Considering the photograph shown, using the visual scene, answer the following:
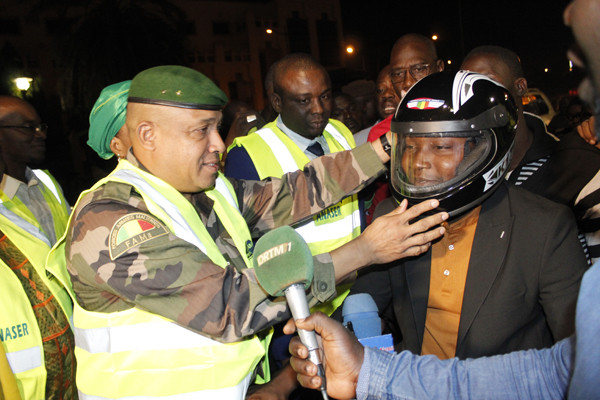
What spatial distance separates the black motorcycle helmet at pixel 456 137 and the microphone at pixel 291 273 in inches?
39.6

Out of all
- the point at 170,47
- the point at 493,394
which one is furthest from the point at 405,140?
the point at 170,47

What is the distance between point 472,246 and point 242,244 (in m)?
1.10

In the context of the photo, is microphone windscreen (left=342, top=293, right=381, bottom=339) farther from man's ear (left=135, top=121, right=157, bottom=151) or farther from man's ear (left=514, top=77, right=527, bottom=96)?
man's ear (left=514, top=77, right=527, bottom=96)

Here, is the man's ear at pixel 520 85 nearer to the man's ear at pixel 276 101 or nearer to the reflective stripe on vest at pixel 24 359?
the man's ear at pixel 276 101

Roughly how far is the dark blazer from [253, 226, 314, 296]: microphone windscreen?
97 centimetres

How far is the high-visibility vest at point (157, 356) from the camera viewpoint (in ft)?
6.53

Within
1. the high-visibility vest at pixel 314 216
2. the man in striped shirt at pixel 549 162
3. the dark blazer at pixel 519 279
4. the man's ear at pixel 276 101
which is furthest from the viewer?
the man's ear at pixel 276 101

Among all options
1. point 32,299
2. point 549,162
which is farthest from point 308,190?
point 32,299

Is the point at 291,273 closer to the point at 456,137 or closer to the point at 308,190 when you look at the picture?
the point at 456,137

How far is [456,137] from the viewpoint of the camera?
2250 millimetres

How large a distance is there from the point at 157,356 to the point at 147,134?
978 mm

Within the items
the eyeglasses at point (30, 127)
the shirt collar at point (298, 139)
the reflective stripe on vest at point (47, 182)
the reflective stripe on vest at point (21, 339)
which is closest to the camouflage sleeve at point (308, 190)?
the shirt collar at point (298, 139)

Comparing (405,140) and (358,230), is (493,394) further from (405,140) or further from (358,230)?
(358,230)

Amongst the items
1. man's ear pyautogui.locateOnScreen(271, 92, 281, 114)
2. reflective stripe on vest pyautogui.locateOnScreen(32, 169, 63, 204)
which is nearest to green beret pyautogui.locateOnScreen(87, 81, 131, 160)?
reflective stripe on vest pyautogui.locateOnScreen(32, 169, 63, 204)
